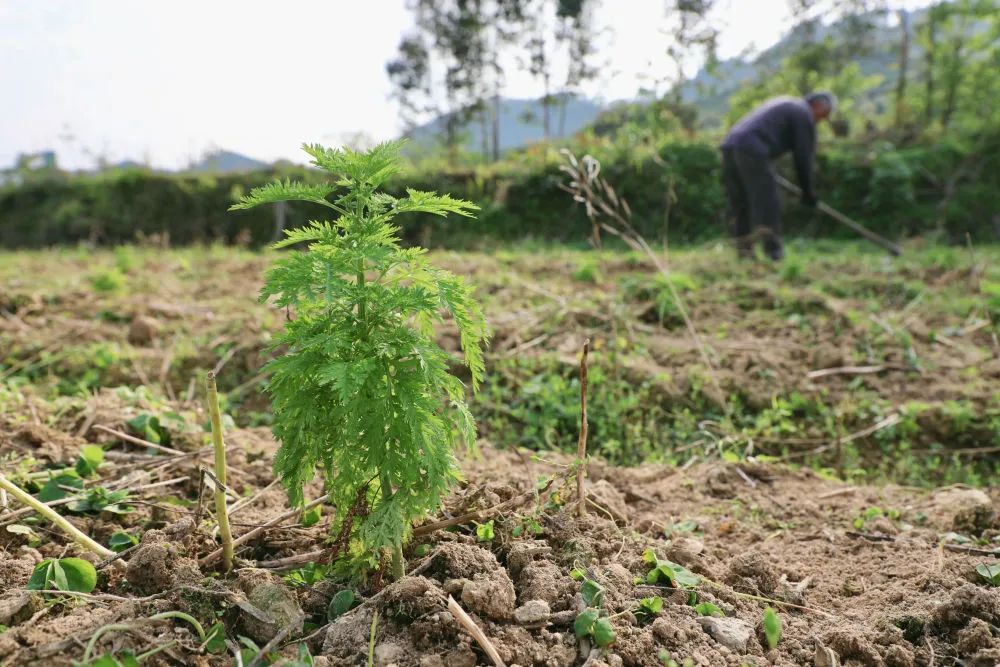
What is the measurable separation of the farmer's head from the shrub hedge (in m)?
2.43

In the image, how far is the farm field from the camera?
1.74 meters

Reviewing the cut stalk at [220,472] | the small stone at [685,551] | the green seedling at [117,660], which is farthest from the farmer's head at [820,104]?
the green seedling at [117,660]

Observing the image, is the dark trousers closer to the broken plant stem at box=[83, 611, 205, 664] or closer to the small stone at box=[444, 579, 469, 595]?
the small stone at box=[444, 579, 469, 595]

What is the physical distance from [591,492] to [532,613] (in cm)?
71

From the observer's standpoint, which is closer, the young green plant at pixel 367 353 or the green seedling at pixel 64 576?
the young green plant at pixel 367 353

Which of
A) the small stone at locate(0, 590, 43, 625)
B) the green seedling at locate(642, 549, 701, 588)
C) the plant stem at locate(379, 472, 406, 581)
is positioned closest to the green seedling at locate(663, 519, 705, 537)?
the green seedling at locate(642, 549, 701, 588)

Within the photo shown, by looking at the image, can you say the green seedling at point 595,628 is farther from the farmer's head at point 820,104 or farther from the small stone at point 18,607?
the farmer's head at point 820,104

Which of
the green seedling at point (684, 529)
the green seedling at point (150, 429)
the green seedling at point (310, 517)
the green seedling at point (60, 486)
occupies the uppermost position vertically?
the green seedling at point (150, 429)

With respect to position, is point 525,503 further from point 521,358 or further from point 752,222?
point 752,222

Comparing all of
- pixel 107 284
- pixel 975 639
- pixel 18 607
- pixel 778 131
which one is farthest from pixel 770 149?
pixel 18 607

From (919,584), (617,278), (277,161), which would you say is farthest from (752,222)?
(277,161)

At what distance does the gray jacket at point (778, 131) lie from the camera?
7914 mm

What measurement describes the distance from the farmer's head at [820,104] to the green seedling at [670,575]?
7.78 metres

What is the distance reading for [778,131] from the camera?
26.3 feet
